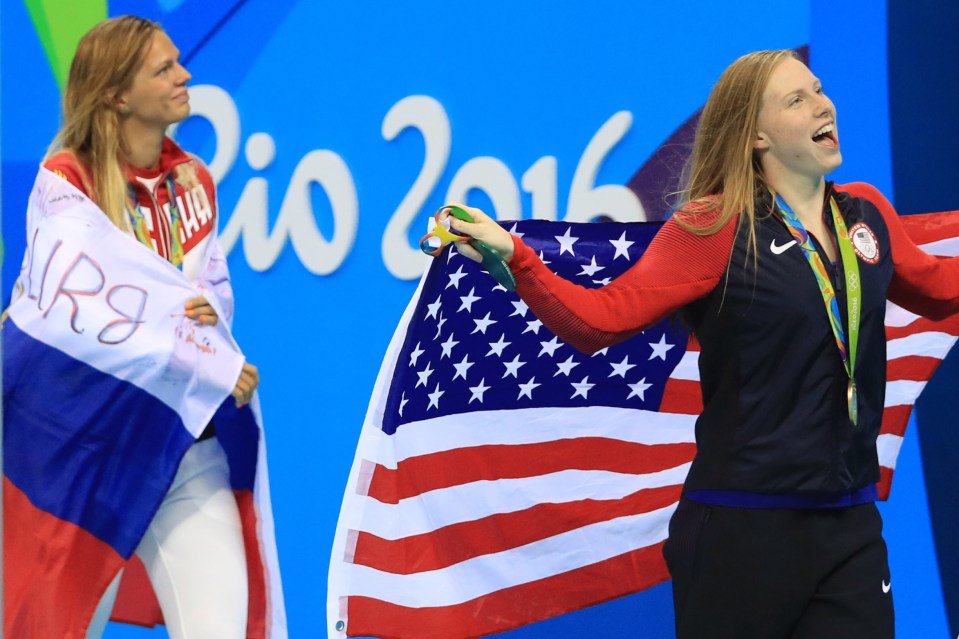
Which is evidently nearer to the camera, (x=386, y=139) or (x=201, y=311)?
(x=201, y=311)

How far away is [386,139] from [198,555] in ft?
6.68

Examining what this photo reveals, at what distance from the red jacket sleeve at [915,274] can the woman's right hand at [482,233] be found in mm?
763

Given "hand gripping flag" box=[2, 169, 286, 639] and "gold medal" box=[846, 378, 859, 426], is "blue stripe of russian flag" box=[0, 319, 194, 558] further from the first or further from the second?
"gold medal" box=[846, 378, 859, 426]

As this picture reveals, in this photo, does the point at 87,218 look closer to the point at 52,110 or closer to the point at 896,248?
the point at 896,248

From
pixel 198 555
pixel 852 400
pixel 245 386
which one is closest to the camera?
pixel 852 400

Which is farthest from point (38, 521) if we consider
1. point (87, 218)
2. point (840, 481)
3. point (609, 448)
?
point (840, 481)

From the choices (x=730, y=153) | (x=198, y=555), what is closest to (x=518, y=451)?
(x=198, y=555)

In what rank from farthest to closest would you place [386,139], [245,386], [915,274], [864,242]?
[386,139] < [245,386] < [915,274] < [864,242]

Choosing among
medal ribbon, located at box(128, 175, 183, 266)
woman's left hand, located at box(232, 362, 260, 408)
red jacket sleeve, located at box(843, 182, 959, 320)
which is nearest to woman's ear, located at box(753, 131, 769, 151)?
red jacket sleeve, located at box(843, 182, 959, 320)

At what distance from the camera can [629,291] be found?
2459 millimetres

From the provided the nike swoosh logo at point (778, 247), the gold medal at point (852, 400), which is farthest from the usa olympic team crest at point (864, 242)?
the gold medal at point (852, 400)

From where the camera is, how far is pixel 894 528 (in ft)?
12.7

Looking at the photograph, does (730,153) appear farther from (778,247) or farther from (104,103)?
(104,103)

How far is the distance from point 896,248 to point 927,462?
→ 1.37 m
